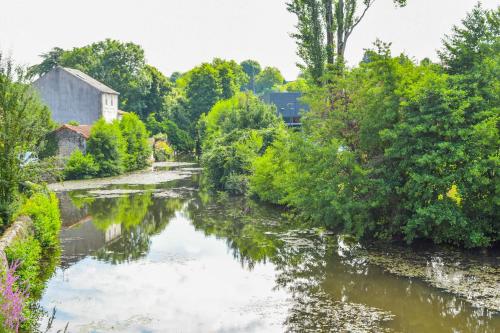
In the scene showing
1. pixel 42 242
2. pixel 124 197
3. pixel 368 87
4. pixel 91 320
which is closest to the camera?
pixel 91 320

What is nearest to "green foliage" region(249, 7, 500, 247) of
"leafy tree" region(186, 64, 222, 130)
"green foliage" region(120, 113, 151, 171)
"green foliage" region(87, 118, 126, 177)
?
"green foliage" region(87, 118, 126, 177)

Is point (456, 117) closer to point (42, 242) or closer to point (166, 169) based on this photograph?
point (42, 242)

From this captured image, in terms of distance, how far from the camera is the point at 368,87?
67.9 feet

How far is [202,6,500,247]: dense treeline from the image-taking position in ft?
57.6

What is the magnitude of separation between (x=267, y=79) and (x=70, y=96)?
114585mm

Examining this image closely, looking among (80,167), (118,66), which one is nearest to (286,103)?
(118,66)

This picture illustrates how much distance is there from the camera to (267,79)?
6865 inches

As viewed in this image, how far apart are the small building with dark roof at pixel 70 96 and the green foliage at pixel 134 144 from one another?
896 centimetres

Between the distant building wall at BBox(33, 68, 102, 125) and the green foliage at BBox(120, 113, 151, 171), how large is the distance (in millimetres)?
10099

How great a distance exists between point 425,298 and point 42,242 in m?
12.4

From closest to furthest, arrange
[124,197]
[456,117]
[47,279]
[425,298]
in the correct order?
[425,298] → [47,279] → [456,117] → [124,197]

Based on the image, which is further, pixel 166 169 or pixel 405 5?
pixel 166 169

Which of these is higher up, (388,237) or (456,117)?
(456,117)

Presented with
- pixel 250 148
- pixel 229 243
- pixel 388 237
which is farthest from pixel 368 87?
pixel 250 148
